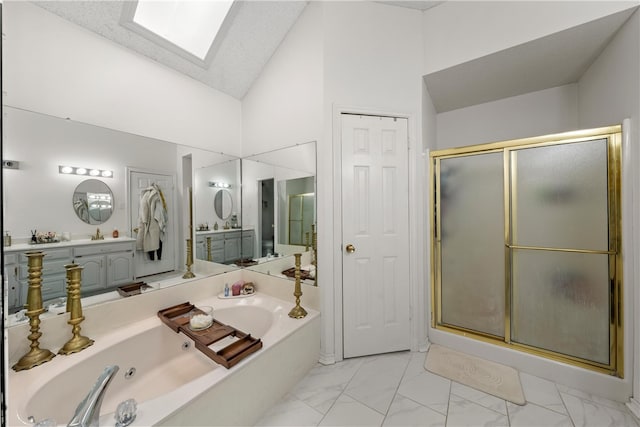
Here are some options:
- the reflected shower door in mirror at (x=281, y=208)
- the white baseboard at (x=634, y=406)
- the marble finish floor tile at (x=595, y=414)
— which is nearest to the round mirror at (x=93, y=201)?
the reflected shower door in mirror at (x=281, y=208)

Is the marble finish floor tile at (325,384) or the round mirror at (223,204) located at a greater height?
the round mirror at (223,204)

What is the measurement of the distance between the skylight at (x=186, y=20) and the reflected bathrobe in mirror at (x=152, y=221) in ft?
3.81

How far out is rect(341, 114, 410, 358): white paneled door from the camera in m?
2.05

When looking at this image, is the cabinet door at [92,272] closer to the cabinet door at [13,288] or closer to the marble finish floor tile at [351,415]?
the cabinet door at [13,288]

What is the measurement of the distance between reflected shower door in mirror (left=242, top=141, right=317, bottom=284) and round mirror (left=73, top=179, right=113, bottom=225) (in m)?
1.10

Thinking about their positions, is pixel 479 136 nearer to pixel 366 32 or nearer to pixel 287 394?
pixel 366 32

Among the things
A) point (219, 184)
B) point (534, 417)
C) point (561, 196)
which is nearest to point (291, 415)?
point (534, 417)

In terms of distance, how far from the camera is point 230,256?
2.47 metres

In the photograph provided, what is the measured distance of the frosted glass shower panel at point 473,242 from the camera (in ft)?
6.73

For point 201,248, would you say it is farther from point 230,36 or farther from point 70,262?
point 230,36

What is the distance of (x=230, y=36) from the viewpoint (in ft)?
6.86

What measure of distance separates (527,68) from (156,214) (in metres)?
3.23

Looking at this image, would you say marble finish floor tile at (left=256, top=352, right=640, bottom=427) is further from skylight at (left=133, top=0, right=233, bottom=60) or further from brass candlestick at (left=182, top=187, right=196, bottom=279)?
skylight at (left=133, top=0, right=233, bottom=60)

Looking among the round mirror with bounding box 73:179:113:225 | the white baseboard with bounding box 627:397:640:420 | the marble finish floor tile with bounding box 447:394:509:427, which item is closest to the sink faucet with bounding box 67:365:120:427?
the round mirror with bounding box 73:179:113:225
